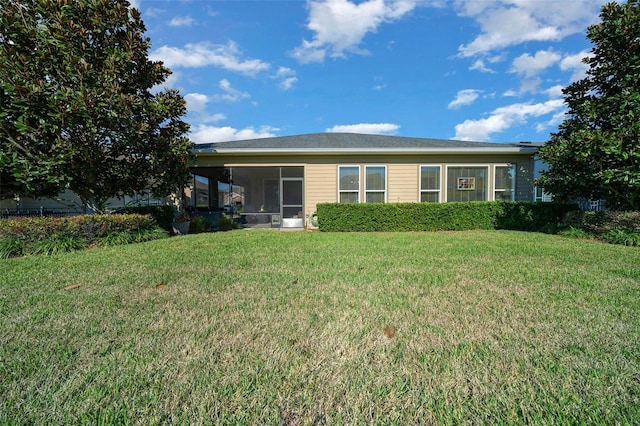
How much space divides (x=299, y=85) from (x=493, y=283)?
522 inches

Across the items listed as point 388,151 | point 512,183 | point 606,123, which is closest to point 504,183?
point 512,183

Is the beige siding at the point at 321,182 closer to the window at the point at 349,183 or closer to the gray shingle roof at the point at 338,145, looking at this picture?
the window at the point at 349,183

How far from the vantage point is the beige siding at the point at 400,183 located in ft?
38.5

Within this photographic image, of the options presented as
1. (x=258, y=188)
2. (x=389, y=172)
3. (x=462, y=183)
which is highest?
(x=389, y=172)

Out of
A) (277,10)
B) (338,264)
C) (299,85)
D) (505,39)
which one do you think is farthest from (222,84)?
(338,264)

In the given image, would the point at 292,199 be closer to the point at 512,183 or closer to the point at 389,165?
the point at 389,165

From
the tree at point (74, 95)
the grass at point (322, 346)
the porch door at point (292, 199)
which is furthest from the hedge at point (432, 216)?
the grass at point (322, 346)

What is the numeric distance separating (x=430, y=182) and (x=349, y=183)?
127 inches

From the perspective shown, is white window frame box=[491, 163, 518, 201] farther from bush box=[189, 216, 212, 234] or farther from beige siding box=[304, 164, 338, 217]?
bush box=[189, 216, 212, 234]

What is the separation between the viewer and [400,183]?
11.8m

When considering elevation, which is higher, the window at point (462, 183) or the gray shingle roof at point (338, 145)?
the gray shingle roof at point (338, 145)

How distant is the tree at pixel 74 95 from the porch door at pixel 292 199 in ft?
15.4

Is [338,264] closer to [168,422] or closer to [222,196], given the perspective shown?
[168,422]

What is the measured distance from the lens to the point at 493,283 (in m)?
3.72
